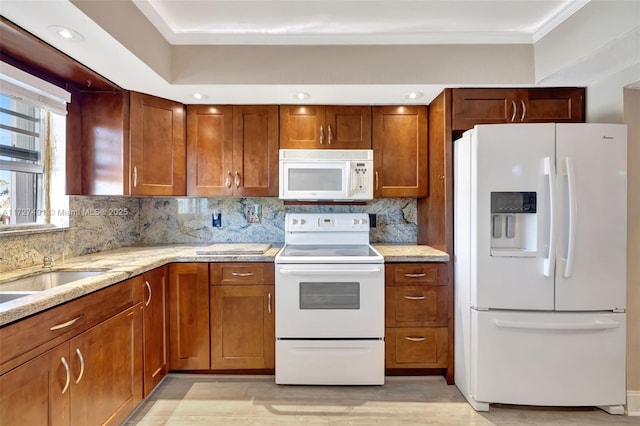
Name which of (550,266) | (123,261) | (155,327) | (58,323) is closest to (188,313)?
(155,327)

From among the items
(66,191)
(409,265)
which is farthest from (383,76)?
(66,191)

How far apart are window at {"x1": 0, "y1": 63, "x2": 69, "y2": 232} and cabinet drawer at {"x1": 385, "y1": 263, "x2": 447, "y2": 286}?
2303mm

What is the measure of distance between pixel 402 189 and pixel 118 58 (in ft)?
6.95

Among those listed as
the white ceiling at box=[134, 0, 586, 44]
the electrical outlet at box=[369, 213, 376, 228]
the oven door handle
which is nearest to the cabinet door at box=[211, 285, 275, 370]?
the oven door handle

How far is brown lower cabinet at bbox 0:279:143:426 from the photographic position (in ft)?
3.56

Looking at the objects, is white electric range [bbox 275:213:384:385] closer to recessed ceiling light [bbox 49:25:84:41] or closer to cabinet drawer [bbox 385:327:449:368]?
cabinet drawer [bbox 385:327:449:368]

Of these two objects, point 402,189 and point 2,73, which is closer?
point 2,73

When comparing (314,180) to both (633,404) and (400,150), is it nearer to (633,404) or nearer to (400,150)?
(400,150)

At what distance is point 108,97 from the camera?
2.20 metres

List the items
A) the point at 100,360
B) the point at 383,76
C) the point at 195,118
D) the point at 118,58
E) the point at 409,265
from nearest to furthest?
1. the point at 100,360
2. the point at 118,58
3. the point at 383,76
4. the point at 409,265
5. the point at 195,118

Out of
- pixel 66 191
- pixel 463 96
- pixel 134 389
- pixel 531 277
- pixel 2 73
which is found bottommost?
pixel 134 389

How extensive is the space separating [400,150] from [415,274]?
3.33ft

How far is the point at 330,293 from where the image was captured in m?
2.14

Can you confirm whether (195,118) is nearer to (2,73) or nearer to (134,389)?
(2,73)
